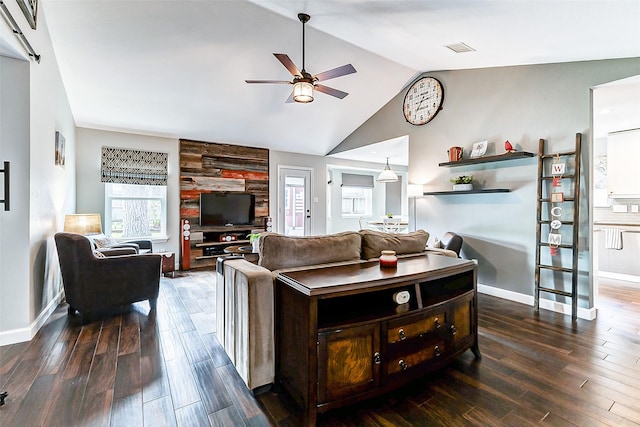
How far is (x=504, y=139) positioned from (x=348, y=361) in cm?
376

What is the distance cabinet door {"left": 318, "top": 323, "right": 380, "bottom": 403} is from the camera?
1.61 m

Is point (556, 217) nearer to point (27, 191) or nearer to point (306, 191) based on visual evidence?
point (306, 191)

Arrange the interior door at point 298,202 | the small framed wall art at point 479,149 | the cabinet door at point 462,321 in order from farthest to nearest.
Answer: the interior door at point 298,202 → the small framed wall art at point 479,149 → the cabinet door at point 462,321

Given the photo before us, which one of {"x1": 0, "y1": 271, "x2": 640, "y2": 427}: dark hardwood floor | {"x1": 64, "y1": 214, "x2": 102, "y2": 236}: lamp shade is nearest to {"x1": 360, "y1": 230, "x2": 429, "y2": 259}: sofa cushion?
{"x1": 0, "y1": 271, "x2": 640, "y2": 427}: dark hardwood floor

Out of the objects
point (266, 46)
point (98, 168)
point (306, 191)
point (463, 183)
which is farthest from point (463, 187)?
point (98, 168)

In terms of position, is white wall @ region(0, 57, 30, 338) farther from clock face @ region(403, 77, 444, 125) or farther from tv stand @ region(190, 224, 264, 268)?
clock face @ region(403, 77, 444, 125)

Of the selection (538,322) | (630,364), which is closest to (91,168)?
(538,322)

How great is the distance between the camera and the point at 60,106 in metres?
3.82

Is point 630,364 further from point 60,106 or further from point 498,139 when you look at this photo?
point 60,106

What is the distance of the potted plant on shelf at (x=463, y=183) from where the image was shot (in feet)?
13.8

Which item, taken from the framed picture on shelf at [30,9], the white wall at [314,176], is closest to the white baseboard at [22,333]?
the framed picture on shelf at [30,9]

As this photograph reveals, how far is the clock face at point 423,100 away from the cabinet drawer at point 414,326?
3.77m

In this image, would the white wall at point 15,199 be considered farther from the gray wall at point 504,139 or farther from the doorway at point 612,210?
the doorway at point 612,210

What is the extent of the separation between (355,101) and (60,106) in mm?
4427
